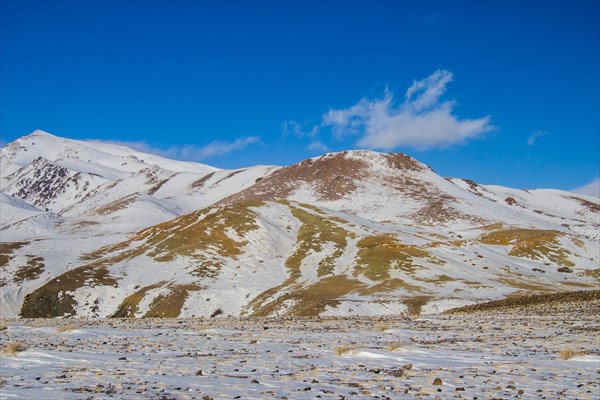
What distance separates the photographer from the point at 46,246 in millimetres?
132125

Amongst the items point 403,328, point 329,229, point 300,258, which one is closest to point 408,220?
point 329,229

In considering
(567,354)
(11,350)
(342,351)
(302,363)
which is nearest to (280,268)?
(342,351)

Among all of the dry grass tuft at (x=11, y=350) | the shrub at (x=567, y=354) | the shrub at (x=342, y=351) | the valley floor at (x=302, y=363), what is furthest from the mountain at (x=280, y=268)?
the dry grass tuft at (x=11, y=350)

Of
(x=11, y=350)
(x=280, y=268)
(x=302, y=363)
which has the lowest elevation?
(x=302, y=363)

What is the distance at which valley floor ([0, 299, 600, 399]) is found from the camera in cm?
A: 1195

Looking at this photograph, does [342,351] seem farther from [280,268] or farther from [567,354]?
[280,268]

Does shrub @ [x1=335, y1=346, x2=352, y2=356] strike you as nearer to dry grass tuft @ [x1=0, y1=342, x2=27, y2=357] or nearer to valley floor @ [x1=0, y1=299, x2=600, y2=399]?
valley floor @ [x1=0, y1=299, x2=600, y2=399]

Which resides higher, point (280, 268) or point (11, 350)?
point (280, 268)

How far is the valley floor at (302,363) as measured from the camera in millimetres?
11953

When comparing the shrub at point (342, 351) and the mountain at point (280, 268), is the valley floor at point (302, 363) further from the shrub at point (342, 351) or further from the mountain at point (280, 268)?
the mountain at point (280, 268)

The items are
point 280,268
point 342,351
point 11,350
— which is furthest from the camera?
point 280,268

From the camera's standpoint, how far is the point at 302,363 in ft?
54.6

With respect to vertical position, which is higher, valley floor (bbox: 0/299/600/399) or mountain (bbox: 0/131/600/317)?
mountain (bbox: 0/131/600/317)

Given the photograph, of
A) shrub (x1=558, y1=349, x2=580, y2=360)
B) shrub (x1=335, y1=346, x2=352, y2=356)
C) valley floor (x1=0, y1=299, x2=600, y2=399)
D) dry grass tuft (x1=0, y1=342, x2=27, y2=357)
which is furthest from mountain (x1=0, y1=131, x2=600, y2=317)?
dry grass tuft (x1=0, y1=342, x2=27, y2=357)
